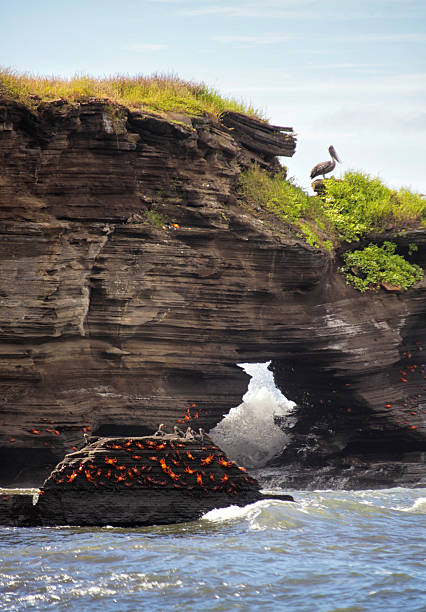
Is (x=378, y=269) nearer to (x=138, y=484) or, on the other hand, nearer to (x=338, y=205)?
(x=338, y=205)

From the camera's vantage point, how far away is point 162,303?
55.2ft

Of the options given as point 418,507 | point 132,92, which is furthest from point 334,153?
point 418,507

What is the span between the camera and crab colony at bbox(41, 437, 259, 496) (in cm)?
1262

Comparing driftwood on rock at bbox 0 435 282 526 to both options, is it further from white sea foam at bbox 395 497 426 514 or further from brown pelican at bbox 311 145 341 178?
brown pelican at bbox 311 145 341 178

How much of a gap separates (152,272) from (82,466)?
5.44 metres

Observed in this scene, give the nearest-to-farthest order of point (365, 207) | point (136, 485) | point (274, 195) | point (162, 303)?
point (136, 485) < point (162, 303) < point (274, 195) < point (365, 207)

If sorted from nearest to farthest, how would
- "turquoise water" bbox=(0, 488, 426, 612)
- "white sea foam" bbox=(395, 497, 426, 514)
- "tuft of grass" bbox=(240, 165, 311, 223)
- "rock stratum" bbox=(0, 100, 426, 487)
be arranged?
"turquoise water" bbox=(0, 488, 426, 612) → "white sea foam" bbox=(395, 497, 426, 514) → "rock stratum" bbox=(0, 100, 426, 487) → "tuft of grass" bbox=(240, 165, 311, 223)

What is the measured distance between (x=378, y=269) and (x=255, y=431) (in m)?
6.60

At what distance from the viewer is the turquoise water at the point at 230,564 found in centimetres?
842

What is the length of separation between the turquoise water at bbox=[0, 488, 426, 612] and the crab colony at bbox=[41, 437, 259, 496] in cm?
61

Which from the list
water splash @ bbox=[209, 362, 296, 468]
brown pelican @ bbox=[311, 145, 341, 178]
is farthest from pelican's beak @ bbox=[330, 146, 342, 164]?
water splash @ bbox=[209, 362, 296, 468]

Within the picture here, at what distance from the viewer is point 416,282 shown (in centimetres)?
1944

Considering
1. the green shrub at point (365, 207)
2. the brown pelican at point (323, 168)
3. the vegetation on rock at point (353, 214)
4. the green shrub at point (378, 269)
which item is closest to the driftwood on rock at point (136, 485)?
the vegetation on rock at point (353, 214)

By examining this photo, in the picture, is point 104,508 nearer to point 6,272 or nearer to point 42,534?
point 42,534
